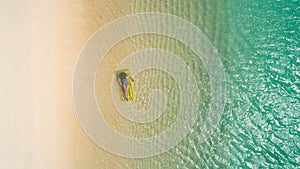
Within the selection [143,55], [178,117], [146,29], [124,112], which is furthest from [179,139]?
[146,29]

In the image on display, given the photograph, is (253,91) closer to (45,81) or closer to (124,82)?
(124,82)

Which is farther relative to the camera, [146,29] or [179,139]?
[146,29]

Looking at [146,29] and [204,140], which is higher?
[146,29]

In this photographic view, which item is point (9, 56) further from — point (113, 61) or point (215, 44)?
point (215, 44)

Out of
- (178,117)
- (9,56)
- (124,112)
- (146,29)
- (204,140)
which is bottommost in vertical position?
(204,140)

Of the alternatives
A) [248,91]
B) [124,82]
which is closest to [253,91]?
[248,91]
